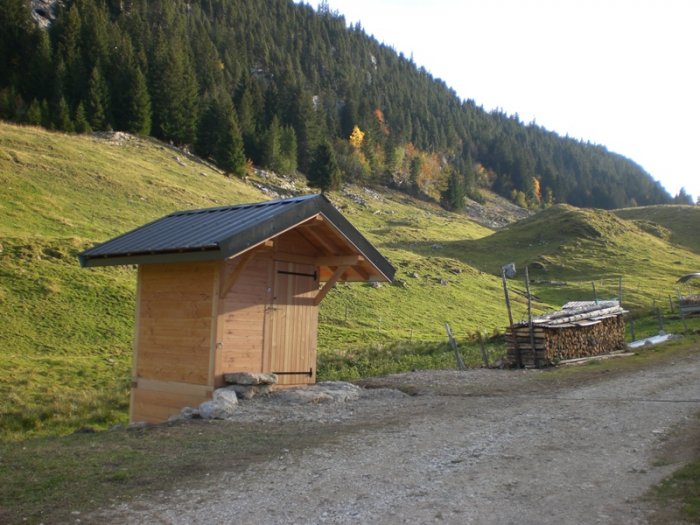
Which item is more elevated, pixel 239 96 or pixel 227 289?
pixel 239 96

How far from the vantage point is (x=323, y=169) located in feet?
331

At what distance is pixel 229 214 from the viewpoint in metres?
15.0

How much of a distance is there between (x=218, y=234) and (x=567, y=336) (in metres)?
17.2

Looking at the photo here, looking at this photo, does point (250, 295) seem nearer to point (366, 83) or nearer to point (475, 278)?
point (475, 278)

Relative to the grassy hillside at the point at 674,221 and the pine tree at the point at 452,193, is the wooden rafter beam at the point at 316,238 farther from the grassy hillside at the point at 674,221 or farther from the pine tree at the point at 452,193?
the pine tree at the point at 452,193

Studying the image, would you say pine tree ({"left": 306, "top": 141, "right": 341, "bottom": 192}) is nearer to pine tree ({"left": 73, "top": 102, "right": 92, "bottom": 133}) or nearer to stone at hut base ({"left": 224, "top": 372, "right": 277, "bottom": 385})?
pine tree ({"left": 73, "top": 102, "right": 92, "bottom": 133})

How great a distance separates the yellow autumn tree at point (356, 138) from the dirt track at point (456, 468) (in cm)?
12668

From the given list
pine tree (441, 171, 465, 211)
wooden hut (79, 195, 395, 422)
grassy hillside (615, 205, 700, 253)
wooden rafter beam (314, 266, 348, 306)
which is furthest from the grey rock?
pine tree (441, 171, 465, 211)

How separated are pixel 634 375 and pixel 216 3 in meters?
181

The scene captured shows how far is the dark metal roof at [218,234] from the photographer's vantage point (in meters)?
12.6

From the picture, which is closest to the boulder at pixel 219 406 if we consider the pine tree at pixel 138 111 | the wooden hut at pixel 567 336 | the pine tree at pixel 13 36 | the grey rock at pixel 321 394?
the grey rock at pixel 321 394

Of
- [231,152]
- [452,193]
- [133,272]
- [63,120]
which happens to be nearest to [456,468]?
[133,272]

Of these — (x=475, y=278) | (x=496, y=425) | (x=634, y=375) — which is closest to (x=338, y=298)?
(x=475, y=278)

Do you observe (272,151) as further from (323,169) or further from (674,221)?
(674,221)
